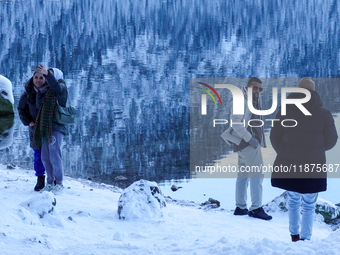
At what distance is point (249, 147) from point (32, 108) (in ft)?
9.85

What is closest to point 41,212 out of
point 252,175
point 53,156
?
point 53,156

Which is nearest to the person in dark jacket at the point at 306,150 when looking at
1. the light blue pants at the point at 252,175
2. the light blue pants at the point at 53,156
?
the light blue pants at the point at 252,175

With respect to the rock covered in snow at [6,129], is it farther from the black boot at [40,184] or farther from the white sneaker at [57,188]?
the black boot at [40,184]

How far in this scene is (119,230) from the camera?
487cm

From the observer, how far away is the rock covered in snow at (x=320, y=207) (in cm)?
631

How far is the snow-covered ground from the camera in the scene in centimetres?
383

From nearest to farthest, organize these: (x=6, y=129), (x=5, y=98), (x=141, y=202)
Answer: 1. (x=5, y=98)
2. (x=6, y=129)
3. (x=141, y=202)

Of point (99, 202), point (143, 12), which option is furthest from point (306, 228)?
point (143, 12)

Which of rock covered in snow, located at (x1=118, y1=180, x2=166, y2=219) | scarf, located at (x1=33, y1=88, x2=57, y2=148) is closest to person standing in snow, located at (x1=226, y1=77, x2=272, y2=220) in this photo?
rock covered in snow, located at (x1=118, y1=180, x2=166, y2=219)

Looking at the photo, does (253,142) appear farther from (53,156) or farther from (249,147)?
(53,156)

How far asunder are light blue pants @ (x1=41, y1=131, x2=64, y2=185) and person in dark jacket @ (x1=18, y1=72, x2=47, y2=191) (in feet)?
0.42

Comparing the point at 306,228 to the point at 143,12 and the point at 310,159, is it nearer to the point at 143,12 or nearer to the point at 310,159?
the point at 310,159

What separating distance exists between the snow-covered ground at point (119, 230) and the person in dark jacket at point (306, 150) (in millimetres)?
454

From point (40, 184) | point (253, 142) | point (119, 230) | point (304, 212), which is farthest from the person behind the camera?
point (40, 184)
